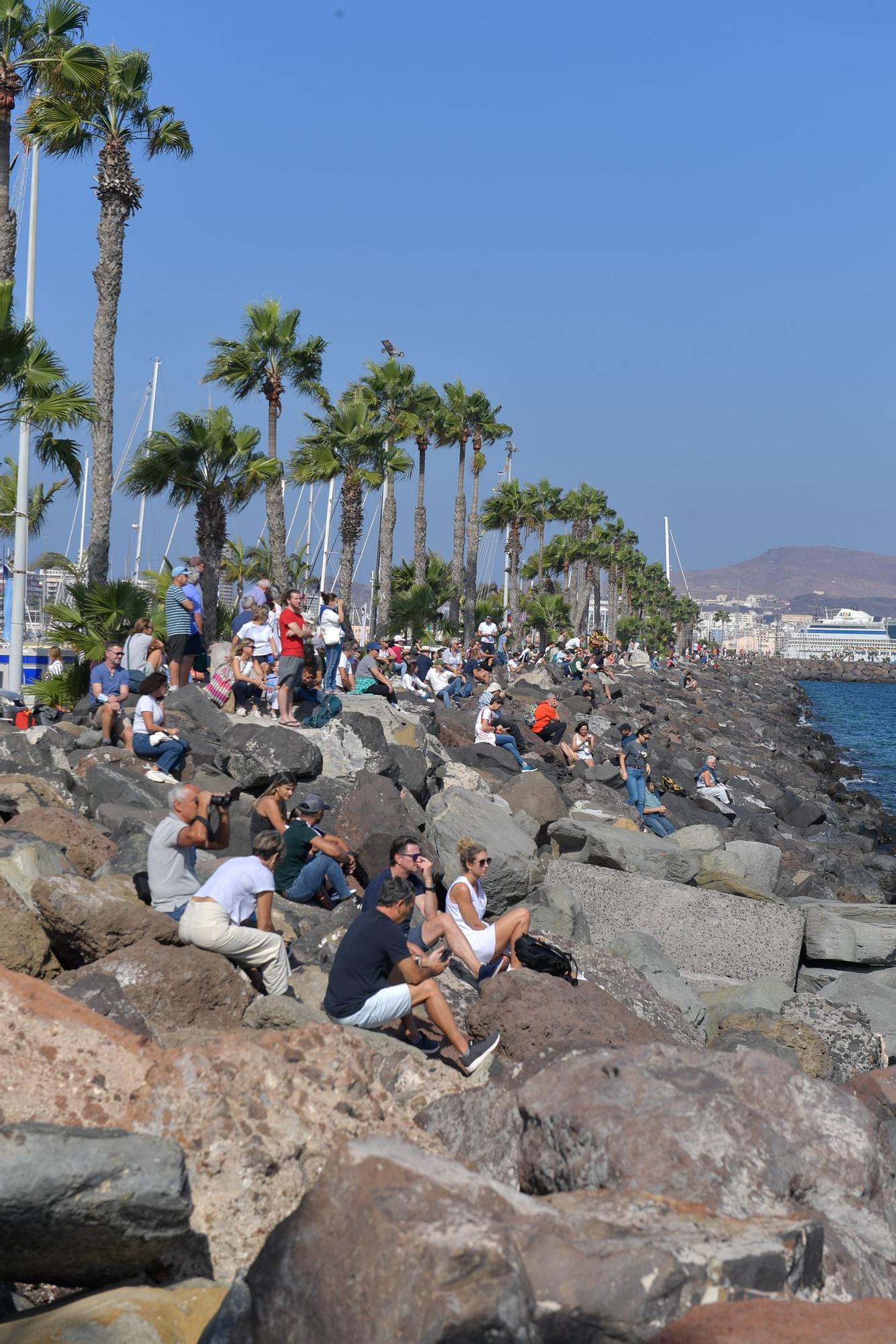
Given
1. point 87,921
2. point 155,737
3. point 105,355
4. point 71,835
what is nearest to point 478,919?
point 87,921

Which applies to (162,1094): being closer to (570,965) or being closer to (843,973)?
(570,965)

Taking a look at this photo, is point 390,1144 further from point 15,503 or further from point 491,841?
point 15,503

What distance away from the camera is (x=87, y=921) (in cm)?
647

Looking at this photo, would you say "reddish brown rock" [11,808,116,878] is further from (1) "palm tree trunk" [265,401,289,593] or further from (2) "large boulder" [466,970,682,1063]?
(1) "palm tree trunk" [265,401,289,593]

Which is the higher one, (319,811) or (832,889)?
(319,811)

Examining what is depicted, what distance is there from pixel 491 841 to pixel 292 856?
2.30 meters

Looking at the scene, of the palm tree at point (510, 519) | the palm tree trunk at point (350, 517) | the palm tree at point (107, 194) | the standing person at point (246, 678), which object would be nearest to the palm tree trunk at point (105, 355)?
the palm tree at point (107, 194)

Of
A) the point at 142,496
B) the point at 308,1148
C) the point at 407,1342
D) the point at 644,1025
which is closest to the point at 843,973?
the point at 644,1025

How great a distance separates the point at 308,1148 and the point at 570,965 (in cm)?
336

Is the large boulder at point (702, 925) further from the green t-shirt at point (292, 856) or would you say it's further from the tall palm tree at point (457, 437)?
the tall palm tree at point (457, 437)

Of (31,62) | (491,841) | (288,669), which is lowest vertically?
(491,841)

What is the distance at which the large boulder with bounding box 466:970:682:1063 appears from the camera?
6.82 metres

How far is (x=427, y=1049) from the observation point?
6684 mm

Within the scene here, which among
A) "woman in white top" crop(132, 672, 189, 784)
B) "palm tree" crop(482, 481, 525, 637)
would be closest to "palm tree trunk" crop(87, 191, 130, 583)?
"woman in white top" crop(132, 672, 189, 784)
